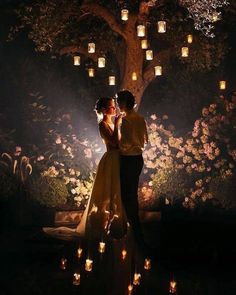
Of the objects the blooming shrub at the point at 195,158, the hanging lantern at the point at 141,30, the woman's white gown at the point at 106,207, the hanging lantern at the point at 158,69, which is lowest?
the woman's white gown at the point at 106,207

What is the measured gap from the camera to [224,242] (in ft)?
28.8

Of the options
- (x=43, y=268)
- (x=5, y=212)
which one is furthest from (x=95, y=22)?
(x=43, y=268)

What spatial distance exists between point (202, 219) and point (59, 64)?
594cm

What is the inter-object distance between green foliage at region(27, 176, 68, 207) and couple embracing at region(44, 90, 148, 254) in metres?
1.27

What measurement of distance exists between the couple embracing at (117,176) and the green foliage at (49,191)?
1.27m

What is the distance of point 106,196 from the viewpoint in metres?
9.28

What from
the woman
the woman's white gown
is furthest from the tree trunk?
the woman's white gown

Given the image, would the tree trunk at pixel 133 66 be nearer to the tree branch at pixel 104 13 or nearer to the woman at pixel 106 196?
the tree branch at pixel 104 13

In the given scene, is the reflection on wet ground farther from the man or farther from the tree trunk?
the tree trunk

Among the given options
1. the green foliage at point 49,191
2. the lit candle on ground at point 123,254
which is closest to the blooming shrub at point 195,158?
the green foliage at point 49,191

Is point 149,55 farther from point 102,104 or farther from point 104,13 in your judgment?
point 102,104

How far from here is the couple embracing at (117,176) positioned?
847 cm

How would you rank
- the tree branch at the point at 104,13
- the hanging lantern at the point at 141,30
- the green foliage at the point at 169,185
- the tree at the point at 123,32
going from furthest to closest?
the green foliage at the point at 169,185 < the tree at the point at 123,32 < the tree branch at the point at 104,13 < the hanging lantern at the point at 141,30

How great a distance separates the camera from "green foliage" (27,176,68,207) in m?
10.8
